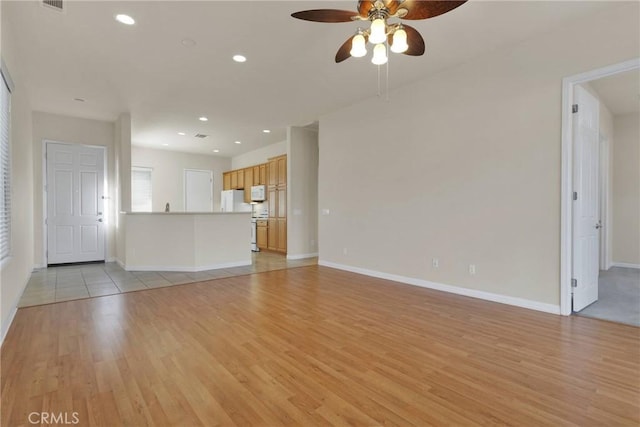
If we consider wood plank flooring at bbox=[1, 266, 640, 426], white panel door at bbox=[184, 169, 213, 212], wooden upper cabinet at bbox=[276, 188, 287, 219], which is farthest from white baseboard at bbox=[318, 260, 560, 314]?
white panel door at bbox=[184, 169, 213, 212]

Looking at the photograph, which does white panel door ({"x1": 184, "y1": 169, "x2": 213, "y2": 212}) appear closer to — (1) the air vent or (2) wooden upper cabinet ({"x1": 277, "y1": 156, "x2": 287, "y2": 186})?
(2) wooden upper cabinet ({"x1": 277, "y1": 156, "x2": 287, "y2": 186})

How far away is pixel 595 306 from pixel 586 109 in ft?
7.35

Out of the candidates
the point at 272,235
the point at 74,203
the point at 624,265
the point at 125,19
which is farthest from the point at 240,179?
the point at 624,265

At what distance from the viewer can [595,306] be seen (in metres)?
3.57

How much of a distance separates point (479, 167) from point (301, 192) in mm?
4132

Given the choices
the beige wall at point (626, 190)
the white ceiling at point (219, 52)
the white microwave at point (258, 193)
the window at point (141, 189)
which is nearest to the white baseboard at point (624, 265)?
the beige wall at point (626, 190)

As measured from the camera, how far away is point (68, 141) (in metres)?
6.27

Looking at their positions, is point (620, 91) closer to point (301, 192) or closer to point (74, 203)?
point (301, 192)

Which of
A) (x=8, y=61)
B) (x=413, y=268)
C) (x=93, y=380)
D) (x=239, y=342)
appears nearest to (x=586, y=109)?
(x=413, y=268)

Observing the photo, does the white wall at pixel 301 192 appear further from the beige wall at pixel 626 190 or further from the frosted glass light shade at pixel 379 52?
the beige wall at pixel 626 190

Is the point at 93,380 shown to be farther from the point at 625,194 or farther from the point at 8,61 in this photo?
the point at 625,194

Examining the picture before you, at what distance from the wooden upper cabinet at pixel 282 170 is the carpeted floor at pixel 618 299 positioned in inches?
238

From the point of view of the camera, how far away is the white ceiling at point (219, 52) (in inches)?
116

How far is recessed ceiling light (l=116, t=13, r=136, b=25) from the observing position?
9.89 ft
